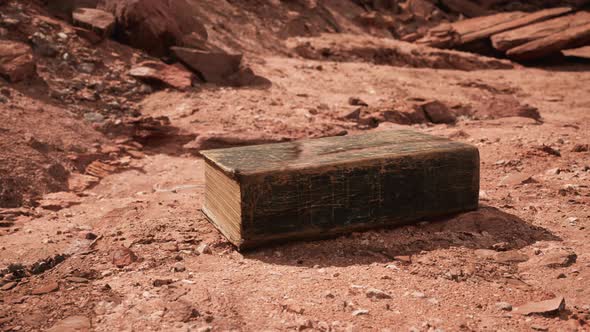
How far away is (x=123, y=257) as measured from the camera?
3.12 m

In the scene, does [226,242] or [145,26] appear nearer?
[226,242]

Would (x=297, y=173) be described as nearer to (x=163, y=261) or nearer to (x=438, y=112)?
(x=163, y=261)

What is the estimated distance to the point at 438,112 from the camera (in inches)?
276

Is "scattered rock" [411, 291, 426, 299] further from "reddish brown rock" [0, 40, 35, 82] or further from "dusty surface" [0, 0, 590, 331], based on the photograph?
"reddish brown rock" [0, 40, 35, 82]

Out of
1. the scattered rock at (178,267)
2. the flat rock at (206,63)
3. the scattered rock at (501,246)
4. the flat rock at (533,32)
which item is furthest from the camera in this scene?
the flat rock at (533,32)

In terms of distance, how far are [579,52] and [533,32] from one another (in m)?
0.89

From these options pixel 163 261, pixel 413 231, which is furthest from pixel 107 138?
pixel 413 231

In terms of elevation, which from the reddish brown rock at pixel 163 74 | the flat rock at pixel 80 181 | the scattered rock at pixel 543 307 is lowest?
the flat rock at pixel 80 181

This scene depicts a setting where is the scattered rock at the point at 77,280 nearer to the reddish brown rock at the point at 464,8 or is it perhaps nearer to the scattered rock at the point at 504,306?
the scattered rock at the point at 504,306

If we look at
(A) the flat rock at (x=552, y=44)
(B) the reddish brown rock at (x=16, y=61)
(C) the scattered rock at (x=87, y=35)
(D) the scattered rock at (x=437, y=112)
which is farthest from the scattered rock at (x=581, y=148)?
(A) the flat rock at (x=552, y=44)

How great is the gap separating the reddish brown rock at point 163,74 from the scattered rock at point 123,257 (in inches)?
157

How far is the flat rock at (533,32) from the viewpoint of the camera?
11.2 metres

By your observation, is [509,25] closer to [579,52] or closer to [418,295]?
[579,52]

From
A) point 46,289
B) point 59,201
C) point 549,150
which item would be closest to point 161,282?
point 46,289
